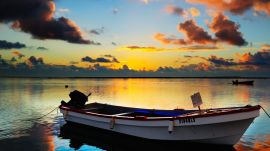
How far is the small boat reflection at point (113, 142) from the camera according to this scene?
17875 millimetres

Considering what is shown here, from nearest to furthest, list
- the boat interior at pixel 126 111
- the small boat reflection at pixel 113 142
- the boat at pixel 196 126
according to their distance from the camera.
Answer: the boat at pixel 196 126, the small boat reflection at pixel 113 142, the boat interior at pixel 126 111

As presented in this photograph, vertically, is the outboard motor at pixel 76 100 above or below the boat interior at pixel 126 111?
above

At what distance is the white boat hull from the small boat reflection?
1.50 feet

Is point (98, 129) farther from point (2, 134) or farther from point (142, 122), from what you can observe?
point (2, 134)

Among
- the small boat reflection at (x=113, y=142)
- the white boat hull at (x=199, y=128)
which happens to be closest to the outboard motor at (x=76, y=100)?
the small boat reflection at (x=113, y=142)

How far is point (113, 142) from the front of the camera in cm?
2009

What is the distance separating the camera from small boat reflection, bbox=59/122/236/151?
1788 cm

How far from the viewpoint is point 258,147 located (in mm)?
18453

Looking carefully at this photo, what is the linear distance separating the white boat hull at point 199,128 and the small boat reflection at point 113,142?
A: 458 mm

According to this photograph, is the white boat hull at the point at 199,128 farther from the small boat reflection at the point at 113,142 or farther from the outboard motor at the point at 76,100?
the outboard motor at the point at 76,100

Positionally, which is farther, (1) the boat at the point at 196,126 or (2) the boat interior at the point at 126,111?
(2) the boat interior at the point at 126,111

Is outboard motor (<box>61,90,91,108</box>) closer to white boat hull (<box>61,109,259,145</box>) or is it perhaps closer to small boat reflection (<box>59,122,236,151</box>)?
small boat reflection (<box>59,122,236,151</box>)

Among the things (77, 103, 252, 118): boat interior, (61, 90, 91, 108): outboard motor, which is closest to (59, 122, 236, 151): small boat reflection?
(77, 103, 252, 118): boat interior

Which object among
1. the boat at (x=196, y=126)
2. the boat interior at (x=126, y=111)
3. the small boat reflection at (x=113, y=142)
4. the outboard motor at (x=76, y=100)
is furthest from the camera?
the outboard motor at (x=76, y=100)
